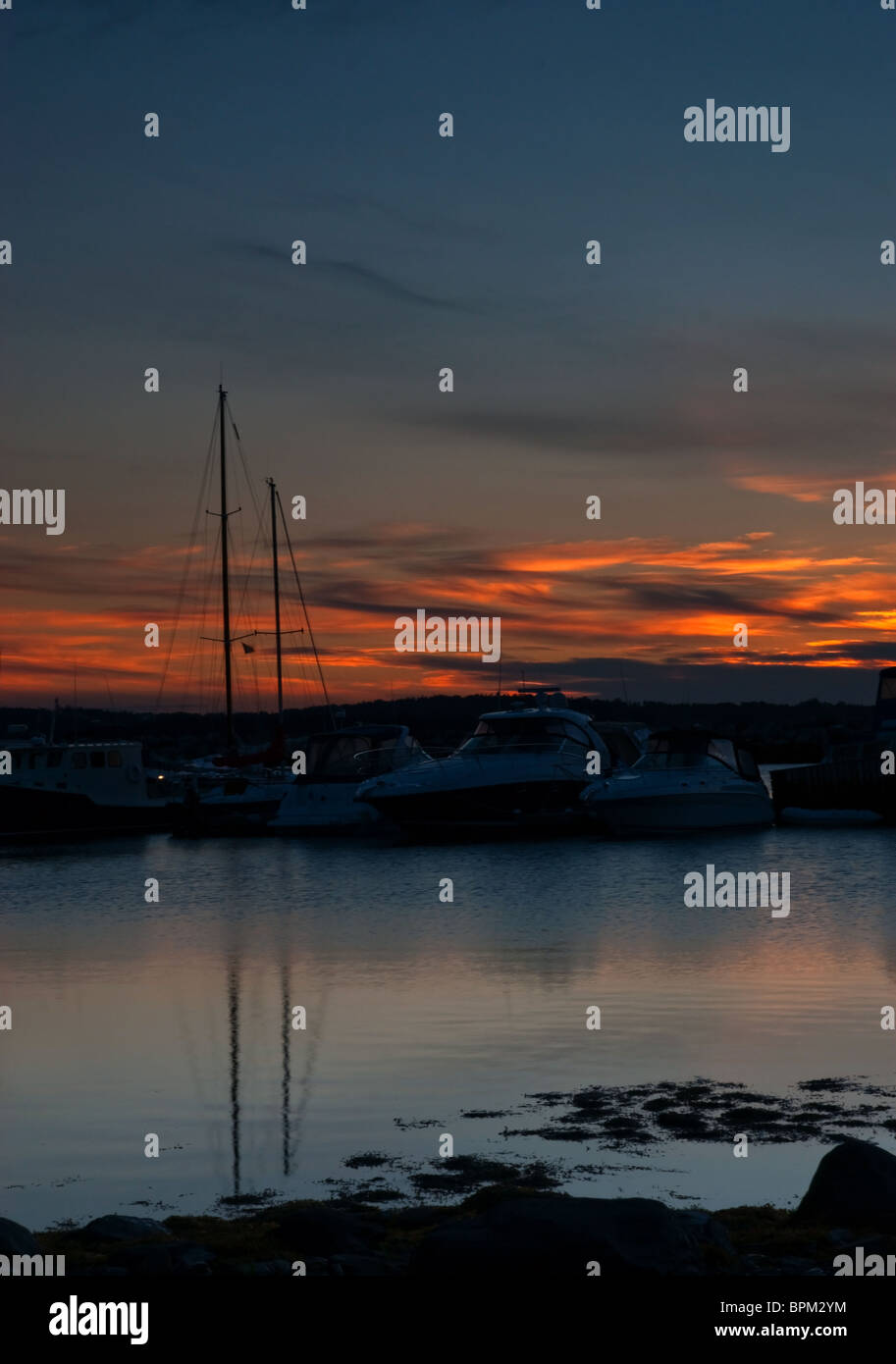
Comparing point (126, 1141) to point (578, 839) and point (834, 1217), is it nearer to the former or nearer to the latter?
point (834, 1217)

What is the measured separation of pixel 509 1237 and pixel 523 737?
137 feet

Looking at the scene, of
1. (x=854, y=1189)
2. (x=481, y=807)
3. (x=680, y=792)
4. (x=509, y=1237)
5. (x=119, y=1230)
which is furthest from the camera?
(x=481, y=807)

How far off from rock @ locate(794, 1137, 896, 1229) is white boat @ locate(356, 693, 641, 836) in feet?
121

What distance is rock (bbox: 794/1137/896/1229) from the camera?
990 centimetres

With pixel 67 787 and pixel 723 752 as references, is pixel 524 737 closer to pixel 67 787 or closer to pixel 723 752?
pixel 723 752

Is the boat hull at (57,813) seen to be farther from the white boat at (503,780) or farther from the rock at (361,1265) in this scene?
the rock at (361,1265)

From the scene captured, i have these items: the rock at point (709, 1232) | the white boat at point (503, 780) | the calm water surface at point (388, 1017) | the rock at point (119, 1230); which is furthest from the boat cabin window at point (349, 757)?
the rock at point (709, 1232)

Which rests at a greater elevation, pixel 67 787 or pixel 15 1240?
pixel 67 787

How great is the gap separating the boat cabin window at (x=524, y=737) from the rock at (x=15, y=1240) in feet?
132

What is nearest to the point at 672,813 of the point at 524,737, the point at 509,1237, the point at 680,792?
the point at 680,792

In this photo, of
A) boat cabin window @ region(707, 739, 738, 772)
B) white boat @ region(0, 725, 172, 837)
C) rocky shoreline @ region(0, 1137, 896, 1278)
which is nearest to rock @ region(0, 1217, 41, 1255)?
rocky shoreline @ region(0, 1137, 896, 1278)

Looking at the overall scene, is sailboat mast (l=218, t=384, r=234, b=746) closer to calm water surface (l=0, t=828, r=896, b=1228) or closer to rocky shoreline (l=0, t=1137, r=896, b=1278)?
calm water surface (l=0, t=828, r=896, b=1228)

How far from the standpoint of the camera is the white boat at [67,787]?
2192 inches

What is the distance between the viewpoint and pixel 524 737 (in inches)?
1971
